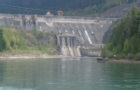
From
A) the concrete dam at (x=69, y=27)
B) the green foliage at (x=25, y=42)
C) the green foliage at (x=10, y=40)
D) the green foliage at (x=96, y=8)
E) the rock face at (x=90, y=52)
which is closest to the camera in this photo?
the green foliage at (x=10, y=40)

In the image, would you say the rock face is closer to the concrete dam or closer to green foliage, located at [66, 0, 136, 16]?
the concrete dam

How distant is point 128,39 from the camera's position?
8550cm

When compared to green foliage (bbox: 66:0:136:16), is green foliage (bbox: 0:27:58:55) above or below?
below

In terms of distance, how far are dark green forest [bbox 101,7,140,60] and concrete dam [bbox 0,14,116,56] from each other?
51214mm

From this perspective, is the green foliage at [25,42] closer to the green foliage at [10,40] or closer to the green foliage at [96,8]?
the green foliage at [10,40]

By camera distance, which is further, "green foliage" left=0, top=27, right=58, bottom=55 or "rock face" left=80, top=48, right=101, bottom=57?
"rock face" left=80, top=48, right=101, bottom=57

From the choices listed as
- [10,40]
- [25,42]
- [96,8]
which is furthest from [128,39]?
[96,8]

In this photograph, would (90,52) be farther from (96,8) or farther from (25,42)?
(96,8)

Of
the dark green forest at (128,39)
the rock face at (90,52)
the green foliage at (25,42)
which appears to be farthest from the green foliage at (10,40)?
the dark green forest at (128,39)

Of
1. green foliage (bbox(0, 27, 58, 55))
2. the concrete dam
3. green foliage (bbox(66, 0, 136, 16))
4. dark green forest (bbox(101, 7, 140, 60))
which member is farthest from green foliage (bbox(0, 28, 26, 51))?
green foliage (bbox(66, 0, 136, 16))

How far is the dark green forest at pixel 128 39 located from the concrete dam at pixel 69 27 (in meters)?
51.2

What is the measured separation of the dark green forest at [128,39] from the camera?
82438 millimetres

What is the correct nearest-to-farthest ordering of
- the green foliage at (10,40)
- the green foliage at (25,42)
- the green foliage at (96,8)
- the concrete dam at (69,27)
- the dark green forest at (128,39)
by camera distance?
1. the dark green forest at (128,39)
2. the green foliage at (10,40)
3. the green foliage at (25,42)
4. the concrete dam at (69,27)
5. the green foliage at (96,8)

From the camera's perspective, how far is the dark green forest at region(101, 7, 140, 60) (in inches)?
3246
